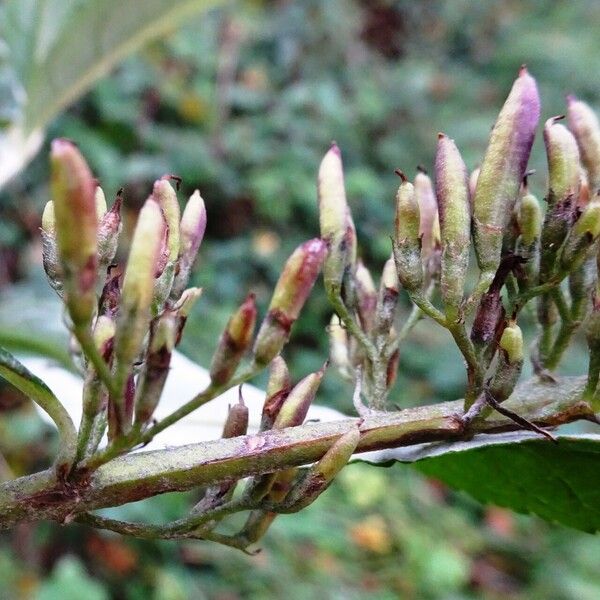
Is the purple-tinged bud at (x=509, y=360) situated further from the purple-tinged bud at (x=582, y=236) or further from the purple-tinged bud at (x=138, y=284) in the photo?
the purple-tinged bud at (x=138, y=284)

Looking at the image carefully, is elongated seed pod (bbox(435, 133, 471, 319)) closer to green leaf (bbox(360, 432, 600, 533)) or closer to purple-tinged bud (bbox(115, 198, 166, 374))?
green leaf (bbox(360, 432, 600, 533))

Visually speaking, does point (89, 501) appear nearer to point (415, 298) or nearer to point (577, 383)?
point (415, 298)

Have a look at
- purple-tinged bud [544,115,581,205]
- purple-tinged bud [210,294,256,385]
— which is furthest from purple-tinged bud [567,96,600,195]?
purple-tinged bud [210,294,256,385]

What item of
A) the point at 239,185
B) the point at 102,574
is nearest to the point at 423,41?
the point at 239,185

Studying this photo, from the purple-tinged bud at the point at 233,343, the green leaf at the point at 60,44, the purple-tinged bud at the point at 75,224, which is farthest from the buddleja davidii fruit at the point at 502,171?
the green leaf at the point at 60,44

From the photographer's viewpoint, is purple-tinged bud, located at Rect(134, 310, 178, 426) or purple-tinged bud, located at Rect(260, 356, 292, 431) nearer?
purple-tinged bud, located at Rect(134, 310, 178, 426)

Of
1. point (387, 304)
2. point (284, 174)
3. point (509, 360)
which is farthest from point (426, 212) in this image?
point (284, 174)

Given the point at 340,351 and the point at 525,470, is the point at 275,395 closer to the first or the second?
the point at 340,351
